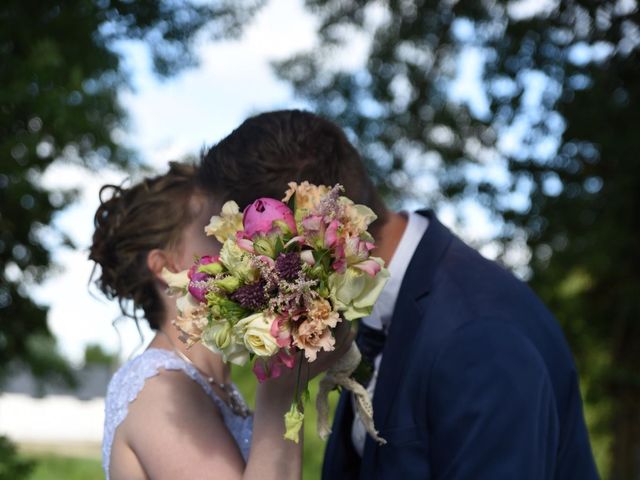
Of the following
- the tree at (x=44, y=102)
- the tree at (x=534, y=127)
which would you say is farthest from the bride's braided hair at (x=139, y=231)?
the tree at (x=534, y=127)

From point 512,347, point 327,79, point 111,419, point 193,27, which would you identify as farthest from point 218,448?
point 327,79

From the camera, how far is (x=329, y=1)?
334 inches

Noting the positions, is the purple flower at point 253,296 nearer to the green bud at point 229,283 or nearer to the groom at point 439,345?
the green bud at point 229,283

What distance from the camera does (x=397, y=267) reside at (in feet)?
10.2

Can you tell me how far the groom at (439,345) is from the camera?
263 cm

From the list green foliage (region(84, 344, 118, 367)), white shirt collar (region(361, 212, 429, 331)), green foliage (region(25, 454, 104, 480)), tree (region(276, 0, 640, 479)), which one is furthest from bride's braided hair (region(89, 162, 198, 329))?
green foliage (region(84, 344, 118, 367))

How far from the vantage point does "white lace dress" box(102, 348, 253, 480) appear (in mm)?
3119

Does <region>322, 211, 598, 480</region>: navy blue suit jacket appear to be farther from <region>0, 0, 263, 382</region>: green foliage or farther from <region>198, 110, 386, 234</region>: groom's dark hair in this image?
<region>0, 0, 263, 382</region>: green foliage

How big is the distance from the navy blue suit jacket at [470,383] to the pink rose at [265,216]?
607mm

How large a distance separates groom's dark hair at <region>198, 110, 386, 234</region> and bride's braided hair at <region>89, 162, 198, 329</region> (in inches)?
14.8

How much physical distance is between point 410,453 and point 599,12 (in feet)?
18.4

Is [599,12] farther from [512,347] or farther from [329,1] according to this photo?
[512,347]

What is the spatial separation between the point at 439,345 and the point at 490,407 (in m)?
0.25

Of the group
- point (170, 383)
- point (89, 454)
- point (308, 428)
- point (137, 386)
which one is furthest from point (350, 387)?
point (89, 454)
